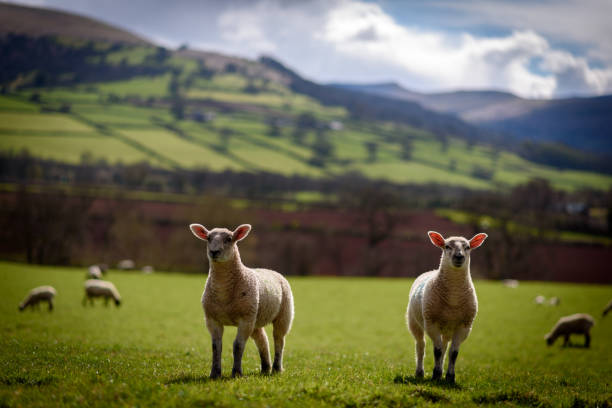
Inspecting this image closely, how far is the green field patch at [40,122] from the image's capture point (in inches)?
3784

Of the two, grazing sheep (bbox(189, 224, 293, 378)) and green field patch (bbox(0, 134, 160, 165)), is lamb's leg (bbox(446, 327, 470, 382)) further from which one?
green field patch (bbox(0, 134, 160, 165))

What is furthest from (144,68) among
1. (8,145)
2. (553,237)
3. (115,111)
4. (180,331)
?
(180,331)

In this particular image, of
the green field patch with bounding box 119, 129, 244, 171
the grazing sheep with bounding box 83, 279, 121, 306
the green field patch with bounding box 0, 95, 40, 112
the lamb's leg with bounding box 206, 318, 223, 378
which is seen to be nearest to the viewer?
the lamb's leg with bounding box 206, 318, 223, 378

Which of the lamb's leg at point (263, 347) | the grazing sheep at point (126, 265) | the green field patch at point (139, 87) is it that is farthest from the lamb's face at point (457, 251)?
the green field patch at point (139, 87)

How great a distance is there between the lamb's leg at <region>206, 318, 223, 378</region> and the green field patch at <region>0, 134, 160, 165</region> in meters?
92.8

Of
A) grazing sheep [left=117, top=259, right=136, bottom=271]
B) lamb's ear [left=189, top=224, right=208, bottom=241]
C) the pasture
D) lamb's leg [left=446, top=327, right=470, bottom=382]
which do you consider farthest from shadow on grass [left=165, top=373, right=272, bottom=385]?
the pasture

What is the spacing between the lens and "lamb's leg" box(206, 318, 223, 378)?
8531 mm

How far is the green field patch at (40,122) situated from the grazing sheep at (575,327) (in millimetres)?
105409

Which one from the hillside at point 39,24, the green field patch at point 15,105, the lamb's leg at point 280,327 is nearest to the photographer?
the lamb's leg at point 280,327

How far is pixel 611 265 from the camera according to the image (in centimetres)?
7456

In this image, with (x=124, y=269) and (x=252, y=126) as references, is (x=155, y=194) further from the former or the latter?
(x=252, y=126)

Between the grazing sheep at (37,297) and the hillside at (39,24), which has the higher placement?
the hillside at (39,24)

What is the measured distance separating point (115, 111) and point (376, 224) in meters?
94.8

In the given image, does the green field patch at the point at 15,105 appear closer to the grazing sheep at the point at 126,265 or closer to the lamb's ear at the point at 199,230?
the grazing sheep at the point at 126,265
